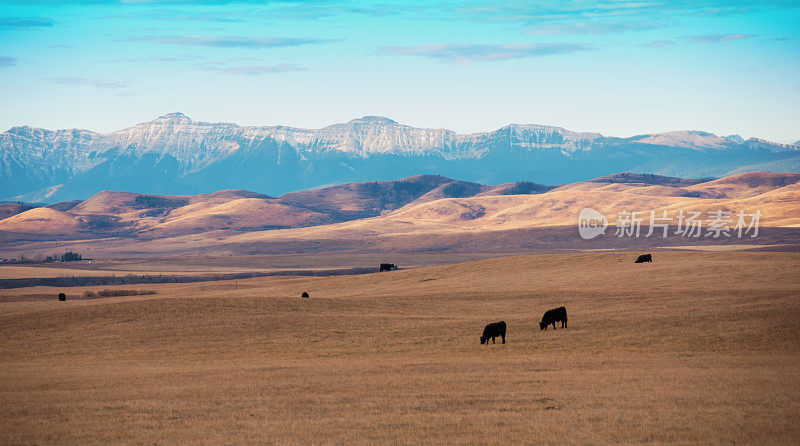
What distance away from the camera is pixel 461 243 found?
599 ft

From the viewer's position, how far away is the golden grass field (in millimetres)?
16094

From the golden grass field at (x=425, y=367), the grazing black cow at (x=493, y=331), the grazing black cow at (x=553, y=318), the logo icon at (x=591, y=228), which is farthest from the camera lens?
the logo icon at (x=591, y=228)

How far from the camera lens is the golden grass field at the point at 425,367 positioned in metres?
16.1

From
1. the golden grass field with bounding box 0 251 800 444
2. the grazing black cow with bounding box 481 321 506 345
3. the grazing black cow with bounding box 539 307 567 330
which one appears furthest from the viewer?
the grazing black cow with bounding box 539 307 567 330

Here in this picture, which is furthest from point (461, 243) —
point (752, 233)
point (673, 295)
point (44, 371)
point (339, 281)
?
point (44, 371)

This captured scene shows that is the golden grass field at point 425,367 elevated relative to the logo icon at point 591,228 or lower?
lower

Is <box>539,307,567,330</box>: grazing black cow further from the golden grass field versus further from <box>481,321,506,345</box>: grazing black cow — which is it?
<box>481,321,506,345</box>: grazing black cow

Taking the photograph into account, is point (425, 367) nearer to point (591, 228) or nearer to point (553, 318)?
point (553, 318)

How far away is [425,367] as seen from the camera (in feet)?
81.6

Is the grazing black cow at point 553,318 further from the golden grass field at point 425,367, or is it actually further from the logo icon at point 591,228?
the logo icon at point 591,228

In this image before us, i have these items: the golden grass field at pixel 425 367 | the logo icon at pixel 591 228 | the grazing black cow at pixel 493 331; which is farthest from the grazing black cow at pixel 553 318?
the logo icon at pixel 591 228

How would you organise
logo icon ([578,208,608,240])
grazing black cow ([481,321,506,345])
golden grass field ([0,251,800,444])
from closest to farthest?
golden grass field ([0,251,800,444]), grazing black cow ([481,321,506,345]), logo icon ([578,208,608,240])

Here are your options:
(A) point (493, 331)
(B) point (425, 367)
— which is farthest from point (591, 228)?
(B) point (425, 367)

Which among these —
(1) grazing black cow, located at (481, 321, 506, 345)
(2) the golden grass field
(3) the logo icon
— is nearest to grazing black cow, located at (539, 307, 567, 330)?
(2) the golden grass field
